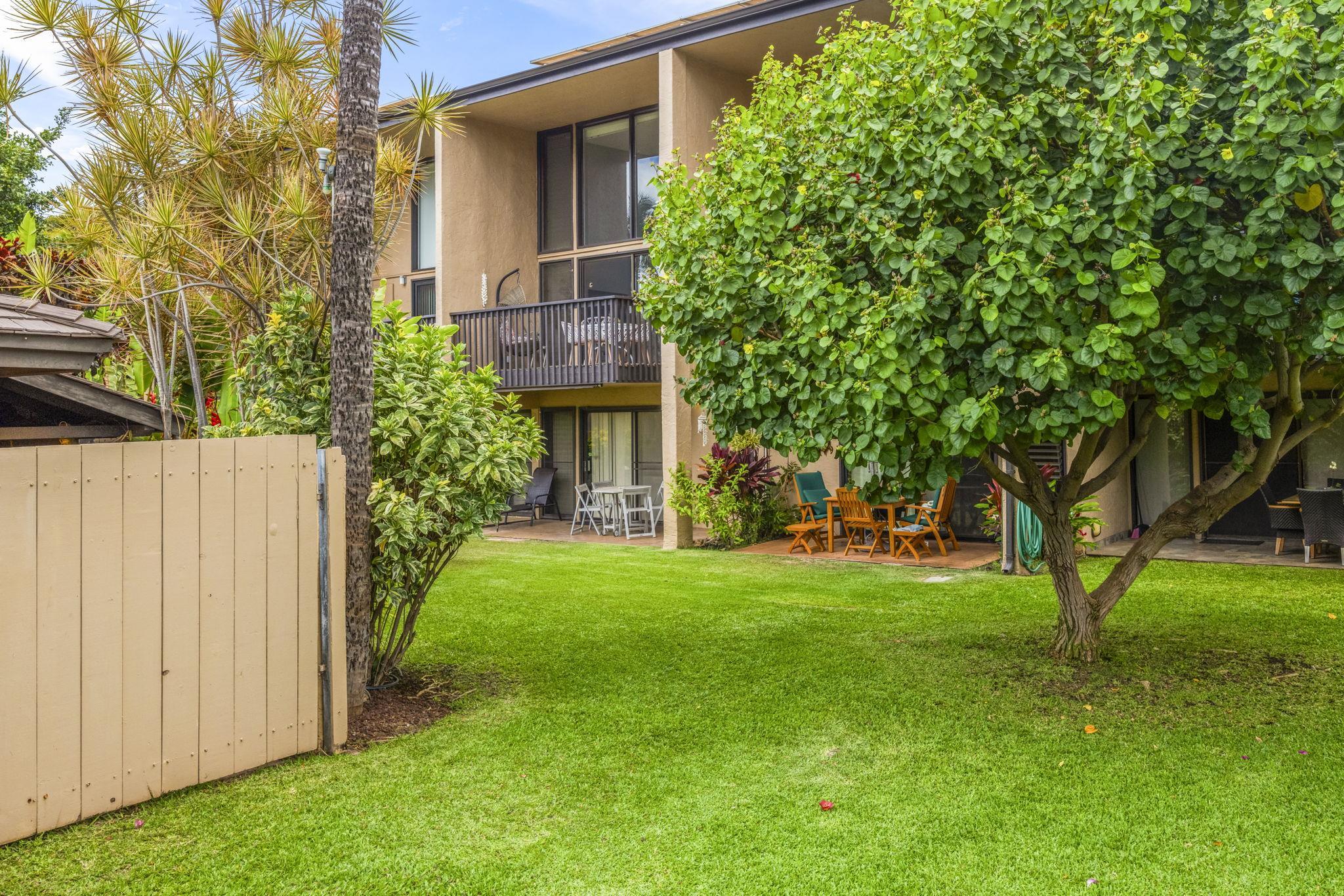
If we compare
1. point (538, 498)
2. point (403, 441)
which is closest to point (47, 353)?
point (403, 441)

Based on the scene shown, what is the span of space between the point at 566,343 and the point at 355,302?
9498 mm

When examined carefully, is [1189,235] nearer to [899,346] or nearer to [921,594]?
[899,346]

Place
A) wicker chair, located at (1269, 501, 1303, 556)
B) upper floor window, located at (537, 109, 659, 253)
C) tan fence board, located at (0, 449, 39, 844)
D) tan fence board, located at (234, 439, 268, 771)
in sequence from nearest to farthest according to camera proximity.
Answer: tan fence board, located at (0, 449, 39, 844) → tan fence board, located at (234, 439, 268, 771) → wicker chair, located at (1269, 501, 1303, 556) → upper floor window, located at (537, 109, 659, 253)

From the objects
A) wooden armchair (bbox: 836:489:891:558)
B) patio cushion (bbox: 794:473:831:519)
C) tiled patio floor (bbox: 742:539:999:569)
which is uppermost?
patio cushion (bbox: 794:473:831:519)

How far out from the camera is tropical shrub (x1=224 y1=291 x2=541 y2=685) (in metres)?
5.86

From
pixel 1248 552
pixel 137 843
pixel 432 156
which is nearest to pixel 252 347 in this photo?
pixel 137 843

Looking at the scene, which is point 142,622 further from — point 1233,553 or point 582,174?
point 582,174

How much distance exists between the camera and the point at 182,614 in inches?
177

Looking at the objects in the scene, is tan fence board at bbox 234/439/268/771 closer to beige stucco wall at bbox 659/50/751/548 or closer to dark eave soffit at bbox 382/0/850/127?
dark eave soffit at bbox 382/0/850/127

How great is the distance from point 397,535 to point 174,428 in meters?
1.87

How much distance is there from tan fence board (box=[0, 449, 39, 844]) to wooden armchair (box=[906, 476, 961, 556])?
32.2 ft

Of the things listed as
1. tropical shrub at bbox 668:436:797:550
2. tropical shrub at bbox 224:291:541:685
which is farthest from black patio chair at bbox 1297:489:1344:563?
tropical shrub at bbox 224:291:541:685

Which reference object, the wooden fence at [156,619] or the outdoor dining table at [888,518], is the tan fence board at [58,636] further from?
the outdoor dining table at [888,518]

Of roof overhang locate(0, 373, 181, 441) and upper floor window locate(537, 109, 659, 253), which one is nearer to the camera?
roof overhang locate(0, 373, 181, 441)
